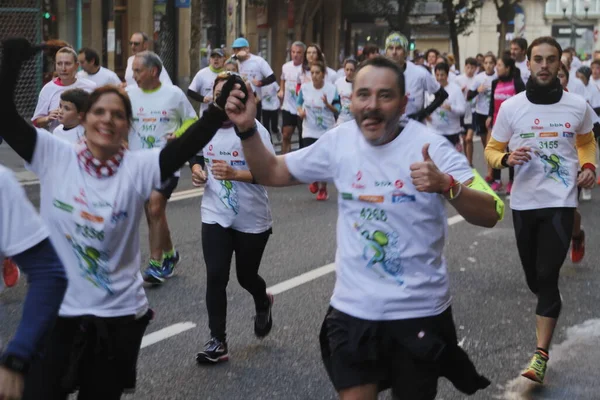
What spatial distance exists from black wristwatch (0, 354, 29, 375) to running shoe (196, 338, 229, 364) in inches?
129

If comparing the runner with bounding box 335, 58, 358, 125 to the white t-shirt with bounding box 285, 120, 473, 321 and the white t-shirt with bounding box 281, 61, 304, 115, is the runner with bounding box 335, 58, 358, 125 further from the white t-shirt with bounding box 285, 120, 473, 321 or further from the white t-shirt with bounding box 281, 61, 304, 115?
the white t-shirt with bounding box 285, 120, 473, 321

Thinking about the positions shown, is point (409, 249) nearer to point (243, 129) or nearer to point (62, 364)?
point (243, 129)

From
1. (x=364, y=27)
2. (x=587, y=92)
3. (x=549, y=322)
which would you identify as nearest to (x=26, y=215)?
(x=549, y=322)

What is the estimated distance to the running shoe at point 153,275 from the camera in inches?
327

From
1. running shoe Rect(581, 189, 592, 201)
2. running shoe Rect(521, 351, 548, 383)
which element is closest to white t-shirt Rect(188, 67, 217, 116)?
running shoe Rect(581, 189, 592, 201)

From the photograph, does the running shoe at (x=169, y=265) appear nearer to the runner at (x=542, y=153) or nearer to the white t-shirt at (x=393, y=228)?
the runner at (x=542, y=153)

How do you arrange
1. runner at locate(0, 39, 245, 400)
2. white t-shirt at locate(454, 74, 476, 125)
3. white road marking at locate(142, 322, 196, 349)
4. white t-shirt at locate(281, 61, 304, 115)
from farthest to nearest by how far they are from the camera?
white t-shirt at locate(454, 74, 476, 125), white t-shirt at locate(281, 61, 304, 115), white road marking at locate(142, 322, 196, 349), runner at locate(0, 39, 245, 400)

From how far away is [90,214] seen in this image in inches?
159

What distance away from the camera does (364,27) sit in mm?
42656

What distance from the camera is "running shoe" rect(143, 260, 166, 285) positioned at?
831 cm

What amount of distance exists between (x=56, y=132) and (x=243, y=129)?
180 inches

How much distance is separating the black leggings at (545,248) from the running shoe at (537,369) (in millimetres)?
252

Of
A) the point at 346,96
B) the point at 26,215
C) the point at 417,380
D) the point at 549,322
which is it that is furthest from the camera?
the point at 346,96

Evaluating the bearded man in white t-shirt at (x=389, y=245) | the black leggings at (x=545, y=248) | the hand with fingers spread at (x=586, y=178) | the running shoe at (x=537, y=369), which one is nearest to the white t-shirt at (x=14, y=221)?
the bearded man in white t-shirt at (x=389, y=245)
